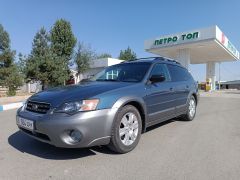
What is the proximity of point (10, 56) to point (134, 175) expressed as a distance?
24.6 metres

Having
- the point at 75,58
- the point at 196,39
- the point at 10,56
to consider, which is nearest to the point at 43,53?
the point at 10,56

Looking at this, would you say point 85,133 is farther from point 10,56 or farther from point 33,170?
point 10,56

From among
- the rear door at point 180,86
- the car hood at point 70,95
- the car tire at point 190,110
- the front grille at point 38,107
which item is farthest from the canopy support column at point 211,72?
the front grille at point 38,107

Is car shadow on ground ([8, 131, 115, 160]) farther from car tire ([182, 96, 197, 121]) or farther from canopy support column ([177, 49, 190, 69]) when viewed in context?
canopy support column ([177, 49, 190, 69])

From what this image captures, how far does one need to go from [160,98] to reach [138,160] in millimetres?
1562

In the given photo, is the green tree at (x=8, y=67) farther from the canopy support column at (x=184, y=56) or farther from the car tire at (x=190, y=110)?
the canopy support column at (x=184, y=56)

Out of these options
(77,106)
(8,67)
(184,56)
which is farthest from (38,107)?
(184,56)

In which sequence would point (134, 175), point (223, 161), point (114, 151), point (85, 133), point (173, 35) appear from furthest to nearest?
1. point (173, 35)
2. point (114, 151)
3. point (223, 161)
4. point (85, 133)
5. point (134, 175)

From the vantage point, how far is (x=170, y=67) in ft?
18.1

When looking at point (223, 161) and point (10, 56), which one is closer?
point (223, 161)

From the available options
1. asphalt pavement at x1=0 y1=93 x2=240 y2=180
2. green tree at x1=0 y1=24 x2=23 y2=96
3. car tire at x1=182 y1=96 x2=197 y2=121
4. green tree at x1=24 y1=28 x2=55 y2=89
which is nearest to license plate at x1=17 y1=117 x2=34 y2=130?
asphalt pavement at x1=0 y1=93 x2=240 y2=180

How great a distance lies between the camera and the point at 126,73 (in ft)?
15.8

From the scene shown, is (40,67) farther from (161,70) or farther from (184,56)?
(161,70)

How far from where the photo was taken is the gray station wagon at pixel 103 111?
3221 millimetres
